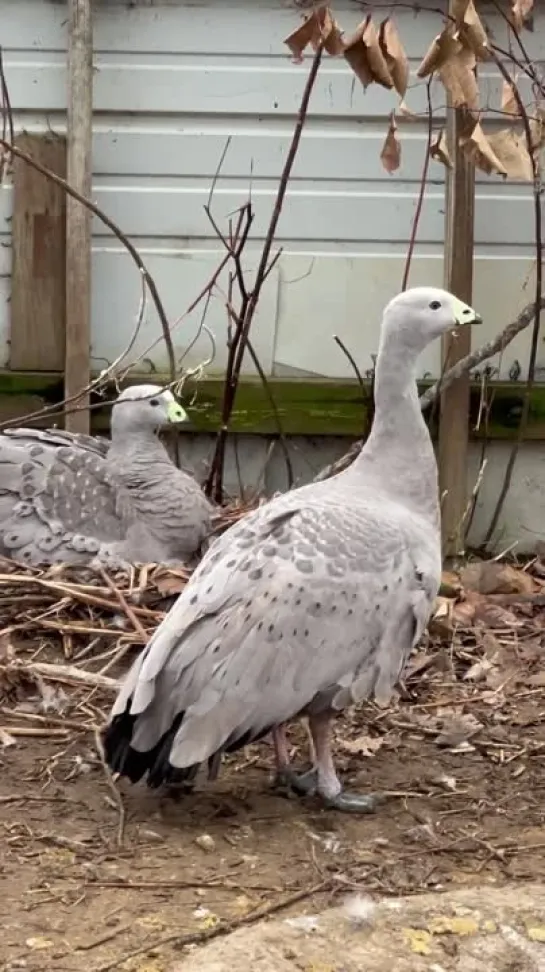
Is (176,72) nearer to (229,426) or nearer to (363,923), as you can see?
(229,426)

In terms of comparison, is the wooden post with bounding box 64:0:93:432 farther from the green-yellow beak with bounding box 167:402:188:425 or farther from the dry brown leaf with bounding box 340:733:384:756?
the dry brown leaf with bounding box 340:733:384:756

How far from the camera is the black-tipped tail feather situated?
9.86 feet

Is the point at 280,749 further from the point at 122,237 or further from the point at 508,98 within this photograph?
the point at 122,237

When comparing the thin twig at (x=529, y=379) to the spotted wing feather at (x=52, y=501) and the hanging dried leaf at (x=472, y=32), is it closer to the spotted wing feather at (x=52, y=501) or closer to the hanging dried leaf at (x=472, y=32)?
the hanging dried leaf at (x=472, y=32)

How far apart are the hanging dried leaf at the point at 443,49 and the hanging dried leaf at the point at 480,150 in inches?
11.2

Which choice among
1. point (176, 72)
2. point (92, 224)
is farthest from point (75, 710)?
point (176, 72)

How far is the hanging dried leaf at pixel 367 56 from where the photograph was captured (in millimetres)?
3469

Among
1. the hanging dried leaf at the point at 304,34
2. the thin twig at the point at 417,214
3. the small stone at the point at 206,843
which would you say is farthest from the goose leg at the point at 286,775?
the thin twig at the point at 417,214

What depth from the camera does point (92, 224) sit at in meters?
5.25

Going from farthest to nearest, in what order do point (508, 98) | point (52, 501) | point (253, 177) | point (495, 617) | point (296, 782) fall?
point (253, 177) → point (52, 501) → point (495, 617) → point (508, 98) → point (296, 782)

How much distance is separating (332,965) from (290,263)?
3.41m

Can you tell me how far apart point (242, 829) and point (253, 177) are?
3.02m

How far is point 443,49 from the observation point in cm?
345

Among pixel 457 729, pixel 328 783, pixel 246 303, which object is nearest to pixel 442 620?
pixel 457 729
